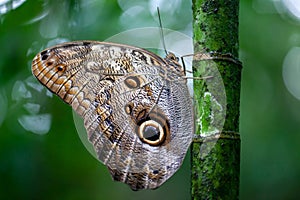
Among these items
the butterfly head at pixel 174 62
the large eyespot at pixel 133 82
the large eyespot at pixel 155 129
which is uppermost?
the butterfly head at pixel 174 62

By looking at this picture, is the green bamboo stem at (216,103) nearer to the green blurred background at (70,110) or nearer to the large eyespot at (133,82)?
the large eyespot at (133,82)

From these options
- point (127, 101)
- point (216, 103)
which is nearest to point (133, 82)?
point (127, 101)

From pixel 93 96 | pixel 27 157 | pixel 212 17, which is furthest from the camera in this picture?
pixel 27 157

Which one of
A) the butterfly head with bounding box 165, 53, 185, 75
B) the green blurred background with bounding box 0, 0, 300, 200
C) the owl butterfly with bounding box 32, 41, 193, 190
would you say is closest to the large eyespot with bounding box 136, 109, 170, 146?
the owl butterfly with bounding box 32, 41, 193, 190

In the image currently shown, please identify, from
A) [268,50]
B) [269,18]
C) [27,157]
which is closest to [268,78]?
[268,50]

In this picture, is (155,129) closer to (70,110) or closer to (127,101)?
(127,101)

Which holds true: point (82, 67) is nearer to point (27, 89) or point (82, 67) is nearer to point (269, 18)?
point (27, 89)

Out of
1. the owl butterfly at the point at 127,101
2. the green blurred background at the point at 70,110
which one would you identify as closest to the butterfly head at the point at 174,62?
the owl butterfly at the point at 127,101
